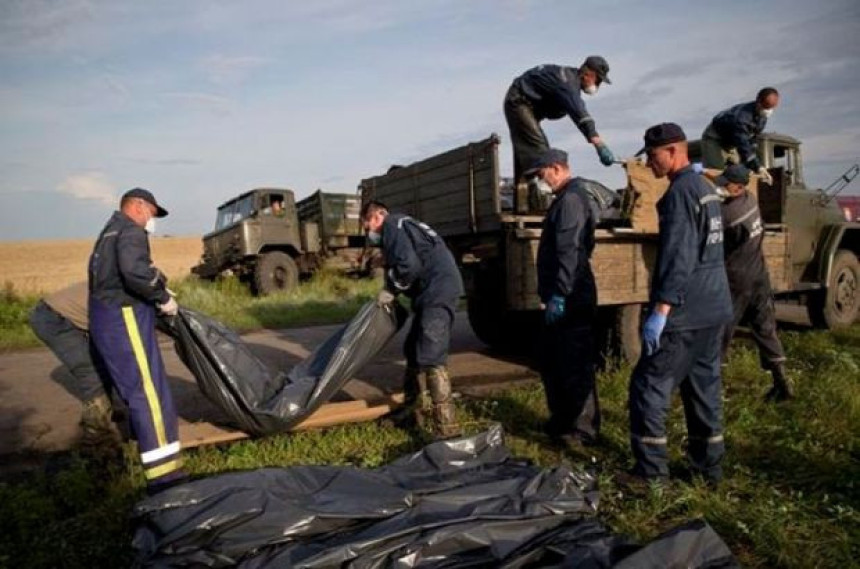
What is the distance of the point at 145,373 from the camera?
3369 millimetres

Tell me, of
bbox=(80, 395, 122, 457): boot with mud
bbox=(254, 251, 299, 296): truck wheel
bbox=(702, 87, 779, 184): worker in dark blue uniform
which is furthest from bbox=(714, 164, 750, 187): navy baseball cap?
bbox=(254, 251, 299, 296): truck wheel

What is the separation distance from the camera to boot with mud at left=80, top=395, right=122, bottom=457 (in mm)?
3645

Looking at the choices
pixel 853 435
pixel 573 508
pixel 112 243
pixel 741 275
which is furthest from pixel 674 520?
pixel 112 243

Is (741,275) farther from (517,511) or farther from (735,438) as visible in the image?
(517,511)

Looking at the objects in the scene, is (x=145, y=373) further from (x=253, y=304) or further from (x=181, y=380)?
(x=253, y=304)

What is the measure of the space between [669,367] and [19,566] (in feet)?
10.5

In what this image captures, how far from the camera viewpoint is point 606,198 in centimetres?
557

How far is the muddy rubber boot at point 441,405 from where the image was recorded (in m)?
4.07

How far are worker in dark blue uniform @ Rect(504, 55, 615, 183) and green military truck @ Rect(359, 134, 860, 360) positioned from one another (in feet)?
1.41

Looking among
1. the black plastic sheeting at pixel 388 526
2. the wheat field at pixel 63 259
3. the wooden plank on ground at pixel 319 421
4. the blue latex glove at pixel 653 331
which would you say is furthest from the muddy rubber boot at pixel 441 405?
the wheat field at pixel 63 259

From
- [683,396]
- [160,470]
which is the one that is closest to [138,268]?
[160,470]

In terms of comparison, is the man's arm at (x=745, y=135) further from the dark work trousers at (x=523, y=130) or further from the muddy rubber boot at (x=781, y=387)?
the muddy rubber boot at (x=781, y=387)

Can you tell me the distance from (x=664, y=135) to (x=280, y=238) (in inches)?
496

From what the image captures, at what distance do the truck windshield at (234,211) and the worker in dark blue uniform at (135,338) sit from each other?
38.2ft
